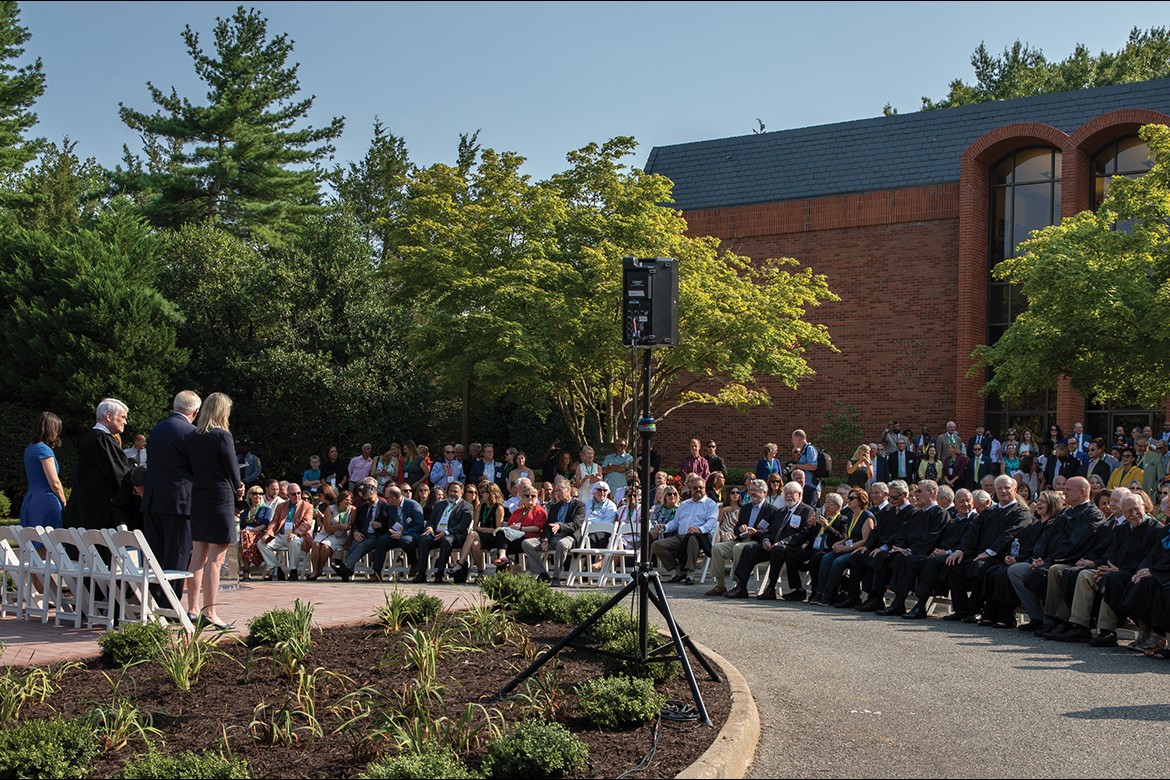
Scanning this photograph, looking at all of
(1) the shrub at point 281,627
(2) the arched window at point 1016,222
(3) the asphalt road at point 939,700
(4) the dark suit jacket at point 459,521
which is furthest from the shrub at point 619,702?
(2) the arched window at point 1016,222

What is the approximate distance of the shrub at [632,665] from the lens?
7.58 m

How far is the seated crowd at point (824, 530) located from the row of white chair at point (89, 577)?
3.83 meters

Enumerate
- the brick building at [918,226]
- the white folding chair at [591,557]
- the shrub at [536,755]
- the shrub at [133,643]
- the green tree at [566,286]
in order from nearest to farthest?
the shrub at [536,755] < the shrub at [133,643] < the white folding chair at [591,557] < the green tree at [566,286] < the brick building at [918,226]

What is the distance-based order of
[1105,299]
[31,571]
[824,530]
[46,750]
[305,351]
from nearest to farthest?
[46,750], [31,571], [824,530], [1105,299], [305,351]

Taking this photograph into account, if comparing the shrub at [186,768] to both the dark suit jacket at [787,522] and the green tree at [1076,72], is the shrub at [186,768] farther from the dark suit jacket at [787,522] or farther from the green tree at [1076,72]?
the green tree at [1076,72]

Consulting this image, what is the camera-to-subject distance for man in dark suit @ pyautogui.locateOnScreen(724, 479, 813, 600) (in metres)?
14.4

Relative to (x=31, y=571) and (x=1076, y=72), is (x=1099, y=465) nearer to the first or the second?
(x=31, y=571)

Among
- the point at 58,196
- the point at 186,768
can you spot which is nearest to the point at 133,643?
the point at 186,768

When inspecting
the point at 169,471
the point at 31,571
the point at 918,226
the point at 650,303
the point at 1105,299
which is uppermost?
the point at 918,226

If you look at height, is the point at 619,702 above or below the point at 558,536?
below

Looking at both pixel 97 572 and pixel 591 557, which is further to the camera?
pixel 591 557

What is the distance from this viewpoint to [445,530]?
16328mm

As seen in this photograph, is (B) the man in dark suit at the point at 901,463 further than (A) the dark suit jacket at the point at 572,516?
Yes

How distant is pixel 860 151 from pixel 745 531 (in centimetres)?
2108
